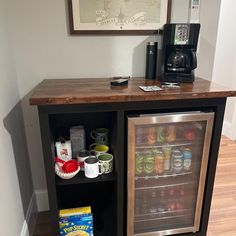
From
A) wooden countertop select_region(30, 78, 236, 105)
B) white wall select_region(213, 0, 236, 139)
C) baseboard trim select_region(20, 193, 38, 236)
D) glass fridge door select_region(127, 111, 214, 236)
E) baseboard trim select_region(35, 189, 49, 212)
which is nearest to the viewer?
wooden countertop select_region(30, 78, 236, 105)

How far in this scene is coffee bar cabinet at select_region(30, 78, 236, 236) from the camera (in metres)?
1.17

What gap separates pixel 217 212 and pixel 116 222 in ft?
2.96

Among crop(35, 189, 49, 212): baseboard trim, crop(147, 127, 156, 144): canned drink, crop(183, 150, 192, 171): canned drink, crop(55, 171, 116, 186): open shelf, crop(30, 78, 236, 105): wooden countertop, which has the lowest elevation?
crop(35, 189, 49, 212): baseboard trim

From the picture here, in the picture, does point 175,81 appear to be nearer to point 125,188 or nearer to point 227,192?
point 125,188

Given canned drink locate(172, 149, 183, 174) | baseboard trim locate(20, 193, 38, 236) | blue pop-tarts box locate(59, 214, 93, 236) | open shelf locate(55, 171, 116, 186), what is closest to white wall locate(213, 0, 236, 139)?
canned drink locate(172, 149, 183, 174)

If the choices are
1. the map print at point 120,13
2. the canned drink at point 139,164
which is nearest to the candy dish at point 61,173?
the canned drink at point 139,164

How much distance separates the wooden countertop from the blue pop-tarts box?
75 centimetres

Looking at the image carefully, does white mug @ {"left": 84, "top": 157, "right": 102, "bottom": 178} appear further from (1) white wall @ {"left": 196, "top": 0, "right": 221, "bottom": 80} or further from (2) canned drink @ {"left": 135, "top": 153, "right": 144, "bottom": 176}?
(1) white wall @ {"left": 196, "top": 0, "right": 221, "bottom": 80}

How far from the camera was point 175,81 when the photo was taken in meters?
1.45

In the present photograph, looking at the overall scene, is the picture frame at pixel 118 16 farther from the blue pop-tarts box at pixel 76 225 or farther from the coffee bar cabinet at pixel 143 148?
the blue pop-tarts box at pixel 76 225

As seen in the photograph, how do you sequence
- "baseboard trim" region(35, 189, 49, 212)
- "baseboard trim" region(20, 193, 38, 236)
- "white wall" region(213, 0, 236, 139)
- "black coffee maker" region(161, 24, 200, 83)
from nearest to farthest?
"black coffee maker" region(161, 24, 200, 83) → "baseboard trim" region(20, 193, 38, 236) → "baseboard trim" region(35, 189, 49, 212) → "white wall" region(213, 0, 236, 139)

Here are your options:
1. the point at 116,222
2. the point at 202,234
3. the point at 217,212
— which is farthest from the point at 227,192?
the point at 116,222

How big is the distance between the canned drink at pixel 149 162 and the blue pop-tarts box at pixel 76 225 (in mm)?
450

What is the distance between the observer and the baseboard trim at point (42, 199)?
181 centimetres
